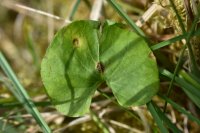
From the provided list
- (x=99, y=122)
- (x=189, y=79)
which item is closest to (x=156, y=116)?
(x=189, y=79)

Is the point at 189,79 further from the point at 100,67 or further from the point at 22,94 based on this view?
the point at 22,94

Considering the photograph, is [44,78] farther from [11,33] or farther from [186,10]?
[11,33]

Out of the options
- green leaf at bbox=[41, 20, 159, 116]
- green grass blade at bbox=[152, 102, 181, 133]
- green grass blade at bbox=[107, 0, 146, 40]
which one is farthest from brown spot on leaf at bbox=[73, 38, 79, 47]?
green grass blade at bbox=[152, 102, 181, 133]

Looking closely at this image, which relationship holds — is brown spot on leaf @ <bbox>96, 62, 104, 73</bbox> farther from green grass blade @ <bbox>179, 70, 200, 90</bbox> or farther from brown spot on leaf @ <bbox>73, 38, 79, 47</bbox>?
green grass blade @ <bbox>179, 70, 200, 90</bbox>

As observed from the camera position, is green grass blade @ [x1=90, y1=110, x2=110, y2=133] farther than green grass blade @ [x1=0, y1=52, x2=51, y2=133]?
Yes

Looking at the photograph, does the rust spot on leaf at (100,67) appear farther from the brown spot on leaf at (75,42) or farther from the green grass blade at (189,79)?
the green grass blade at (189,79)

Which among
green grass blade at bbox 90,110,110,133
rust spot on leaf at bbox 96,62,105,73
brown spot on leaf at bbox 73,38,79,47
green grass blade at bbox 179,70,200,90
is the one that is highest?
brown spot on leaf at bbox 73,38,79,47

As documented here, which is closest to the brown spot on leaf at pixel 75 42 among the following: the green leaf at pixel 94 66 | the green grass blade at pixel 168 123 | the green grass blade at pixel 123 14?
the green leaf at pixel 94 66

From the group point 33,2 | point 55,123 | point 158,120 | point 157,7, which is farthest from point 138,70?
point 33,2
